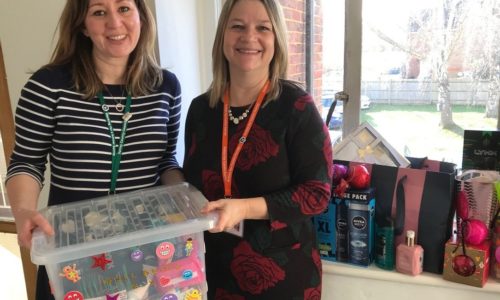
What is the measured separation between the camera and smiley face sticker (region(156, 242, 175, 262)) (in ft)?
3.17

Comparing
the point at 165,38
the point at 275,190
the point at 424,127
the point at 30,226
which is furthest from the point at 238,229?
the point at 424,127

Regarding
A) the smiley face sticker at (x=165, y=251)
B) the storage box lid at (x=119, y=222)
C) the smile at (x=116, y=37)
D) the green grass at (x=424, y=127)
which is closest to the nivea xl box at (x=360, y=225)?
the green grass at (x=424, y=127)

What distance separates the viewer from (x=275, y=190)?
1.24 meters

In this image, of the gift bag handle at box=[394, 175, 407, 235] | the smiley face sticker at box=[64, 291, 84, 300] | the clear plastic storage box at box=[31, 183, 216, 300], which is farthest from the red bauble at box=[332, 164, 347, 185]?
the smiley face sticker at box=[64, 291, 84, 300]

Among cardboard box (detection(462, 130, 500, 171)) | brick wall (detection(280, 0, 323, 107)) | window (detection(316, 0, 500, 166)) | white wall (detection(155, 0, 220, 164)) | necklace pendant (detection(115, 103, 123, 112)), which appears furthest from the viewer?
brick wall (detection(280, 0, 323, 107))

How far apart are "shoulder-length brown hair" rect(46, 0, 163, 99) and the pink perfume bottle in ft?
3.22

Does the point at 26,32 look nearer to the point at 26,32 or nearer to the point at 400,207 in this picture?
the point at 26,32

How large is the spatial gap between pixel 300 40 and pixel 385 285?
3.64ft

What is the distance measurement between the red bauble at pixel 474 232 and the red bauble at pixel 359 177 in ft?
1.11

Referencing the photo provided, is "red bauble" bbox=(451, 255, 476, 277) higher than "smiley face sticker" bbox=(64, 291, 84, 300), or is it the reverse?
"smiley face sticker" bbox=(64, 291, 84, 300)

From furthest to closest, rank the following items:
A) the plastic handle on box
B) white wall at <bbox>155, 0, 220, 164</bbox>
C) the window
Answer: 1. white wall at <bbox>155, 0, 220, 164</bbox>
2. the window
3. the plastic handle on box

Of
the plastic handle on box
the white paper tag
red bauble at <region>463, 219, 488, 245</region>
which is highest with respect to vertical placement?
the plastic handle on box

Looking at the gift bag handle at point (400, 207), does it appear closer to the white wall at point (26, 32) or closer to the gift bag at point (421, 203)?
the gift bag at point (421, 203)

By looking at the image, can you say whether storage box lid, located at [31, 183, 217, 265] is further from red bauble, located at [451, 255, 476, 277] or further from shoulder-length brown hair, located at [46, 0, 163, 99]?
red bauble, located at [451, 255, 476, 277]
